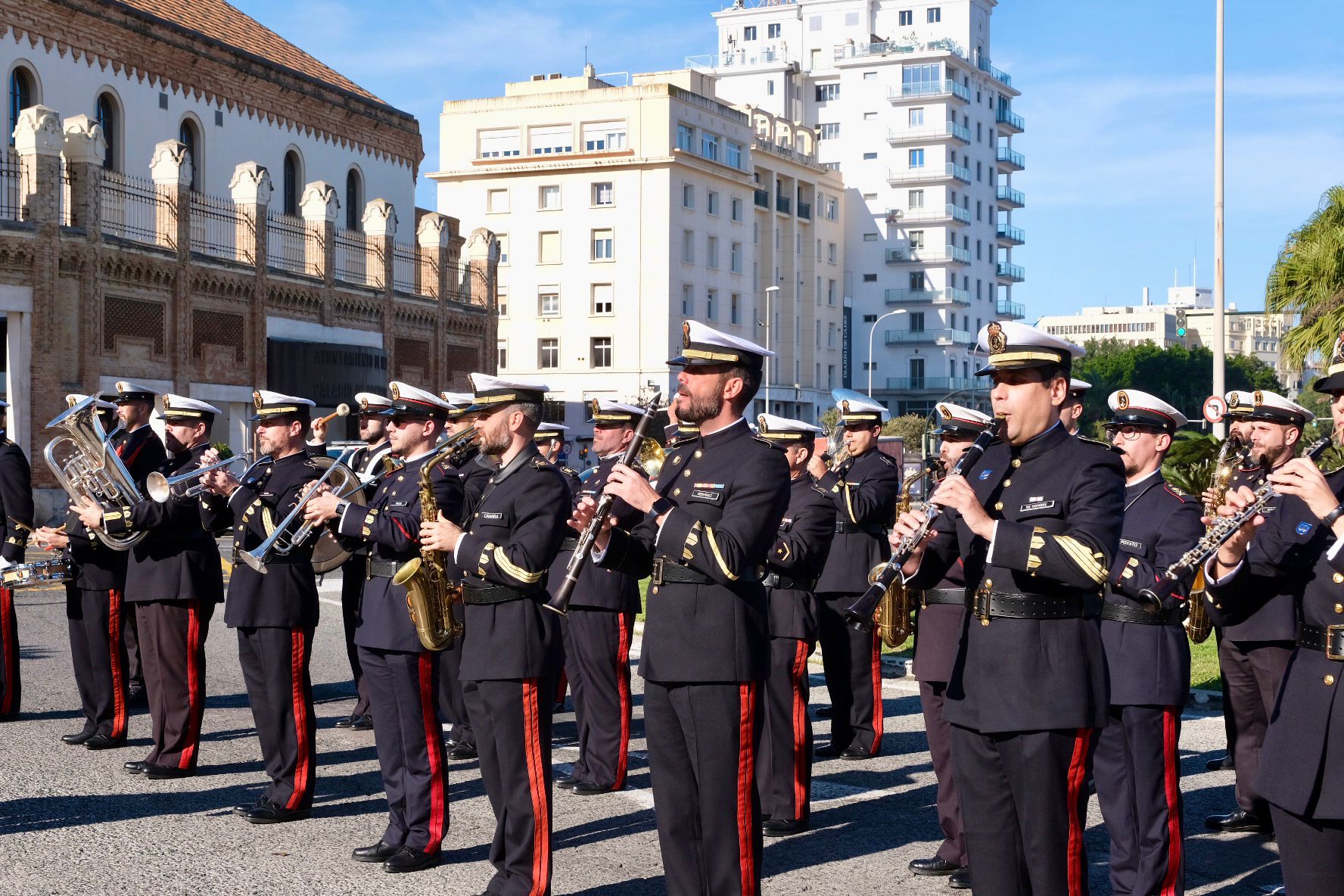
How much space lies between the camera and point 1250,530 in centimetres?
602

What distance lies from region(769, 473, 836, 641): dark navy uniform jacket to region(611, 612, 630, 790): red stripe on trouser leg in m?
1.16

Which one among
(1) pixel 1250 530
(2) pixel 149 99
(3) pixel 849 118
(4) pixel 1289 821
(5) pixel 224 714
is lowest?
(5) pixel 224 714

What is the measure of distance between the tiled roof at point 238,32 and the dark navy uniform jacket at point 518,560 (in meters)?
36.2

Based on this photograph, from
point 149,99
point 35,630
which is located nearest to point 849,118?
point 149,99

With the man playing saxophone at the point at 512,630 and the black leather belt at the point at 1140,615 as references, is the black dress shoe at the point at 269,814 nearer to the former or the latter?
the man playing saxophone at the point at 512,630

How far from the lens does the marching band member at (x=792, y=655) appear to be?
8.48 m

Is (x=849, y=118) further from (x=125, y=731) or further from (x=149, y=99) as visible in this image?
(x=125, y=731)

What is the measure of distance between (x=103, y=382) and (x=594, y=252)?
45.8 meters

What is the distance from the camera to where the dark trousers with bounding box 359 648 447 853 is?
7562 mm

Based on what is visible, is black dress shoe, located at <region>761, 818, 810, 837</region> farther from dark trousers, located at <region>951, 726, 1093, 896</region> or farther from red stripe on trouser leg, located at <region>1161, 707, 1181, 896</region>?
dark trousers, located at <region>951, 726, 1093, 896</region>

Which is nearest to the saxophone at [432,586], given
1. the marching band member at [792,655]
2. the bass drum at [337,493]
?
the bass drum at [337,493]

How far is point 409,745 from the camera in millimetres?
7562

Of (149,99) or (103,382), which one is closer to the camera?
(103,382)

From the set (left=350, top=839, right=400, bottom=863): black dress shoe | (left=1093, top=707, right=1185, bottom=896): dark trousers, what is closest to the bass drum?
(left=350, top=839, right=400, bottom=863): black dress shoe
